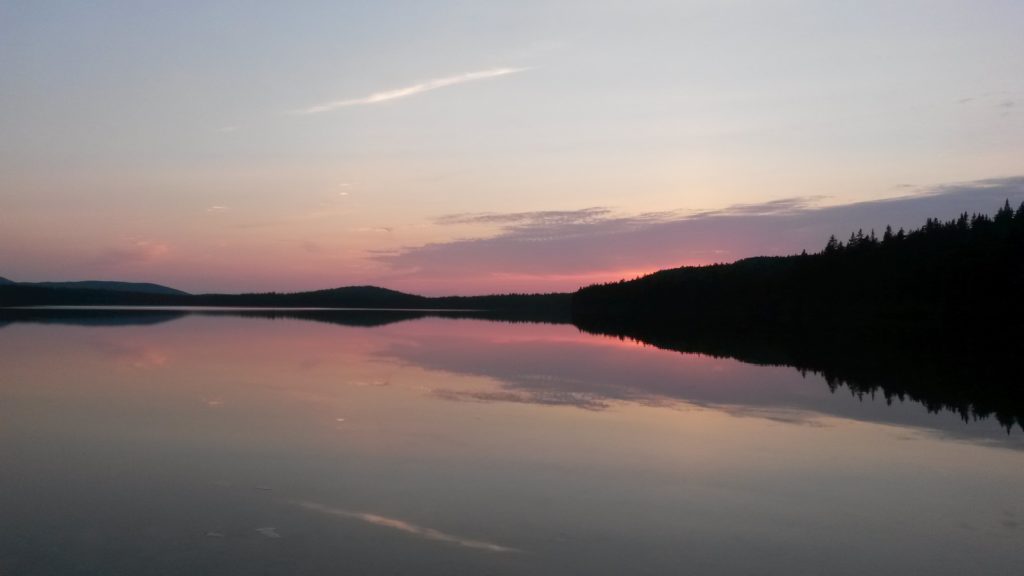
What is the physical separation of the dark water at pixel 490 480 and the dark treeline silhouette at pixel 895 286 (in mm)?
33437

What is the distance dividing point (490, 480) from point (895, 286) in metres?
52.4

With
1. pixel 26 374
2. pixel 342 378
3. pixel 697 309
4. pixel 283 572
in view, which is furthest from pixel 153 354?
pixel 697 309

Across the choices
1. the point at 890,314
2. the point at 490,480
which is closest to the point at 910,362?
the point at 490,480

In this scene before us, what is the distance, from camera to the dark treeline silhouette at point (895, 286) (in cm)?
4681

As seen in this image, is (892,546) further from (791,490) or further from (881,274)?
(881,274)

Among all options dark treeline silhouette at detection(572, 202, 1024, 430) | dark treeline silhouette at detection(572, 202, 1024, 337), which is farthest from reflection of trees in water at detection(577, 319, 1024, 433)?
dark treeline silhouette at detection(572, 202, 1024, 337)

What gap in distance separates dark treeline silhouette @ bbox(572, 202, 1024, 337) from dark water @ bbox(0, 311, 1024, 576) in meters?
33.4

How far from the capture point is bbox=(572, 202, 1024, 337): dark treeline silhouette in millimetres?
46812

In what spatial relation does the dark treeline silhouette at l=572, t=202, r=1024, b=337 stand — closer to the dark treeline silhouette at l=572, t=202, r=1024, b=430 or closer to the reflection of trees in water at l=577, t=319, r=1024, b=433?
the dark treeline silhouette at l=572, t=202, r=1024, b=430

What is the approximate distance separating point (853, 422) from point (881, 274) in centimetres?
4771

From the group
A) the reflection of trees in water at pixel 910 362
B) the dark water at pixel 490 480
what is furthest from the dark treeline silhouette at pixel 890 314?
the dark water at pixel 490 480

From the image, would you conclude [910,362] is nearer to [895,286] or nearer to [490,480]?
[490,480]

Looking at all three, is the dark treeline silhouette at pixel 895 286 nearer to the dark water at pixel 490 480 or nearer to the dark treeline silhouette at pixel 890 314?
the dark treeline silhouette at pixel 890 314

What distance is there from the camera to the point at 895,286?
54781 millimetres
